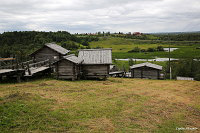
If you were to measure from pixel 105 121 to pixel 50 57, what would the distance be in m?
19.2

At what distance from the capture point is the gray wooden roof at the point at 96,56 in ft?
76.2

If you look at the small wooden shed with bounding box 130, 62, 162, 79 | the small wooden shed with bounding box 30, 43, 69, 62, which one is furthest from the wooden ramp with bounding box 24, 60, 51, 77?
the small wooden shed with bounding box 130, 62, 162, 79

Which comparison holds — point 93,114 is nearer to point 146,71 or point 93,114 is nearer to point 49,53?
point 49,53

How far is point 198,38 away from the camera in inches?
4963

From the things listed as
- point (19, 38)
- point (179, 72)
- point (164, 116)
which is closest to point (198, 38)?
point (179, 72)

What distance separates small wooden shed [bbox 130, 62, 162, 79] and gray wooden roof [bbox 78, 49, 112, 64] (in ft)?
36.3

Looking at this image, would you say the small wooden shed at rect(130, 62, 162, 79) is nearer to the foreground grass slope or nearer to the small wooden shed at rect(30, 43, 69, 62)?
the small wooden shed at rect(30, 43, 69, 62)

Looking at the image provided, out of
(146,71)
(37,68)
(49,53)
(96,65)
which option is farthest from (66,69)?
(146,71)

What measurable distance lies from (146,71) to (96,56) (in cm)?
1320

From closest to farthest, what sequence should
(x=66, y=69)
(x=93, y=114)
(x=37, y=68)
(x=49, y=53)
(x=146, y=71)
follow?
(x=93, y=114) → (x=66, y=69) → (x=37, y=68) → (x=49, y=53) → (x=146, y=71)

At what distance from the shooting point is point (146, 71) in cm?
3316

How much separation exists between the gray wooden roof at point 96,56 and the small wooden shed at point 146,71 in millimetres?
11078

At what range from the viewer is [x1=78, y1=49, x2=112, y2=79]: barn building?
23125mm

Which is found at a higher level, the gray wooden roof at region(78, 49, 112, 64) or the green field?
the green field
